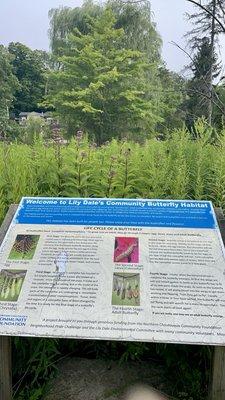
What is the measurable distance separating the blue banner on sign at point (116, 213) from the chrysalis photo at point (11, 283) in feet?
1.20

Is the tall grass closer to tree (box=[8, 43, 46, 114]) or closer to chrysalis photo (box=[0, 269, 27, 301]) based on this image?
chrysalis photo (box=[0, 269, 27, 301])

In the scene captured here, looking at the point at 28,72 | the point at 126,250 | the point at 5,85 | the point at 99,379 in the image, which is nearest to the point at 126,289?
the point at 126,250

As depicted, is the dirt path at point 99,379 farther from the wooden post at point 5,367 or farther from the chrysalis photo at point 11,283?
the chrysalis photo at point 11,283

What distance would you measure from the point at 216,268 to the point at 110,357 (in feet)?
3.55

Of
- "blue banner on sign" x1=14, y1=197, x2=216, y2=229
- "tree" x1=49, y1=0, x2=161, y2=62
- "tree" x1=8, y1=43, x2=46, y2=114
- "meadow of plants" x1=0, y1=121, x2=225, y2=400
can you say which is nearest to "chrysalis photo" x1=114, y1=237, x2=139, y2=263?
"blue banner on sign" x1=14, y1=197, x2=216, y2=229

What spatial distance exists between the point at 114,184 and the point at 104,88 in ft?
81.8

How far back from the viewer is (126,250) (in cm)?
237

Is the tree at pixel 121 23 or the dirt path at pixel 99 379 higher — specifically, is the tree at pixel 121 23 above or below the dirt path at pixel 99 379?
above

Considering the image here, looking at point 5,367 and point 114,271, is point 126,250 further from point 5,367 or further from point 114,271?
point 5,367

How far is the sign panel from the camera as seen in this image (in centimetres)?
205

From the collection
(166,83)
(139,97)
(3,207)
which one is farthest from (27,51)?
(3,207)

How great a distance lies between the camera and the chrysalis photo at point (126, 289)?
2129 millimetres

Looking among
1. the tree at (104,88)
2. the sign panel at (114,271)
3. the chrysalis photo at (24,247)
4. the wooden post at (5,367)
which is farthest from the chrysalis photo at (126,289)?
the tree at (104,88)

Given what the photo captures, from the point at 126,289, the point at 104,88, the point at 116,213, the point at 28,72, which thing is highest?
the point at 28,72
